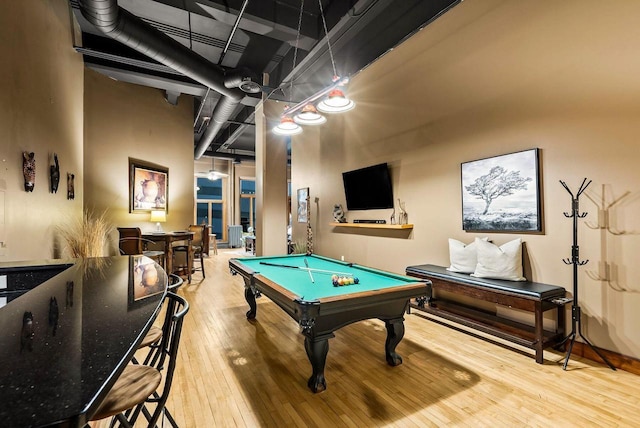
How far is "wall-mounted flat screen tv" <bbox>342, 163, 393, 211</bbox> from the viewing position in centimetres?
506

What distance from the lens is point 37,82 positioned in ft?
10.1

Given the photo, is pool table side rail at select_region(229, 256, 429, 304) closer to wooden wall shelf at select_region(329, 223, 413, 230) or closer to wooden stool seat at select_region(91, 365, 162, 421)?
wooden stool seat at select_region(91, 365, 162, 421)

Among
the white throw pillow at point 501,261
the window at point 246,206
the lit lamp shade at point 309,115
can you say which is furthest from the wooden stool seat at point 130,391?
the window at point 246,206

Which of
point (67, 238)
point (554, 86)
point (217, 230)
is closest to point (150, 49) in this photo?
point (67, 238)

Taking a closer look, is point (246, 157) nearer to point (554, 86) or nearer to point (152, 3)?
point (152, 3)

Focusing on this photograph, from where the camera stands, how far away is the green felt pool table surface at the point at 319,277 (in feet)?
7.97

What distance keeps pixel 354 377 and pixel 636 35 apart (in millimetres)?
3757

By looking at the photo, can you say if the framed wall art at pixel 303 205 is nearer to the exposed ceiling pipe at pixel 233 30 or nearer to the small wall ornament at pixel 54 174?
the exposed ceiling pipe at pixel 233 30

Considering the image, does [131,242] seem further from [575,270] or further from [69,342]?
[575,270]

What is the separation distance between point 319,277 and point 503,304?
1884 mm

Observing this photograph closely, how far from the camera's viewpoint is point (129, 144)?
249 inches

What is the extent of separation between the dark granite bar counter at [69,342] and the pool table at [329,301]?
96 cm

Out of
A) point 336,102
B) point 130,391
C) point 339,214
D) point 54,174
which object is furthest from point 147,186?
point 130,391

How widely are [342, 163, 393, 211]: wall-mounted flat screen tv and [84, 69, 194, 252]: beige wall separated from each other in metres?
4.37
